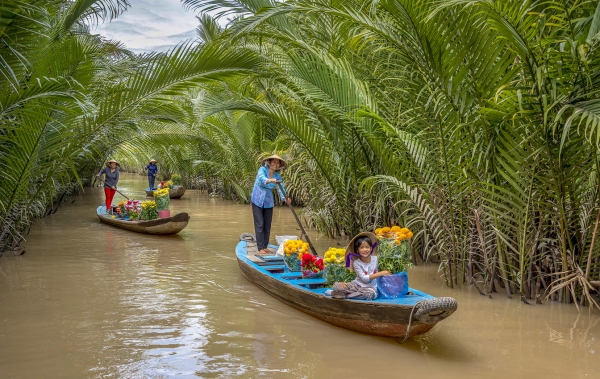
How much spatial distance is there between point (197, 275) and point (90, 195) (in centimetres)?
1814

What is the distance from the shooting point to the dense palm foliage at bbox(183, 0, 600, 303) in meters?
4.96

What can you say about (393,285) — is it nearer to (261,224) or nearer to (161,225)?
(261,224)

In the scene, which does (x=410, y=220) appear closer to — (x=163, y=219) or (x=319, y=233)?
(x=319, y=233)

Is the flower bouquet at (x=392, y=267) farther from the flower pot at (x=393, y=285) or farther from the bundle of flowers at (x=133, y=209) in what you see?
the bundle of flowers at (x=133, y=209)

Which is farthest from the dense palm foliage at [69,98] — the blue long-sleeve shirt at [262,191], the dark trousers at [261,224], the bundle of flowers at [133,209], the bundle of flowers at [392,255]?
the bundle of flowers at [392,255]

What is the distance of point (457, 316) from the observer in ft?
18.8

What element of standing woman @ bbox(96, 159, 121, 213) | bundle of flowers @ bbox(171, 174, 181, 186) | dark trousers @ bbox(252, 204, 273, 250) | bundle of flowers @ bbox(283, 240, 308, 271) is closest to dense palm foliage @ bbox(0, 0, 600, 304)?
dark trousers @ bbox(252, 204, 273, 250)

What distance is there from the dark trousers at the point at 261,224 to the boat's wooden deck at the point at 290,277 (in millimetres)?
278

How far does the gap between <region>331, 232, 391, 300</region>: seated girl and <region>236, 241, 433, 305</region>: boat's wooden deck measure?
16 cm

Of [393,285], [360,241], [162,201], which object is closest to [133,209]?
[162,201]

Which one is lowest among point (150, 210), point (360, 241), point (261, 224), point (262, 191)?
point (150, 210)

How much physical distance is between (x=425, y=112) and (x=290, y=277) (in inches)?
96.5

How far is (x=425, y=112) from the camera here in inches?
249

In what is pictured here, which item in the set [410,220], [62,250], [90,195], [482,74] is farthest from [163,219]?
[90,195]
